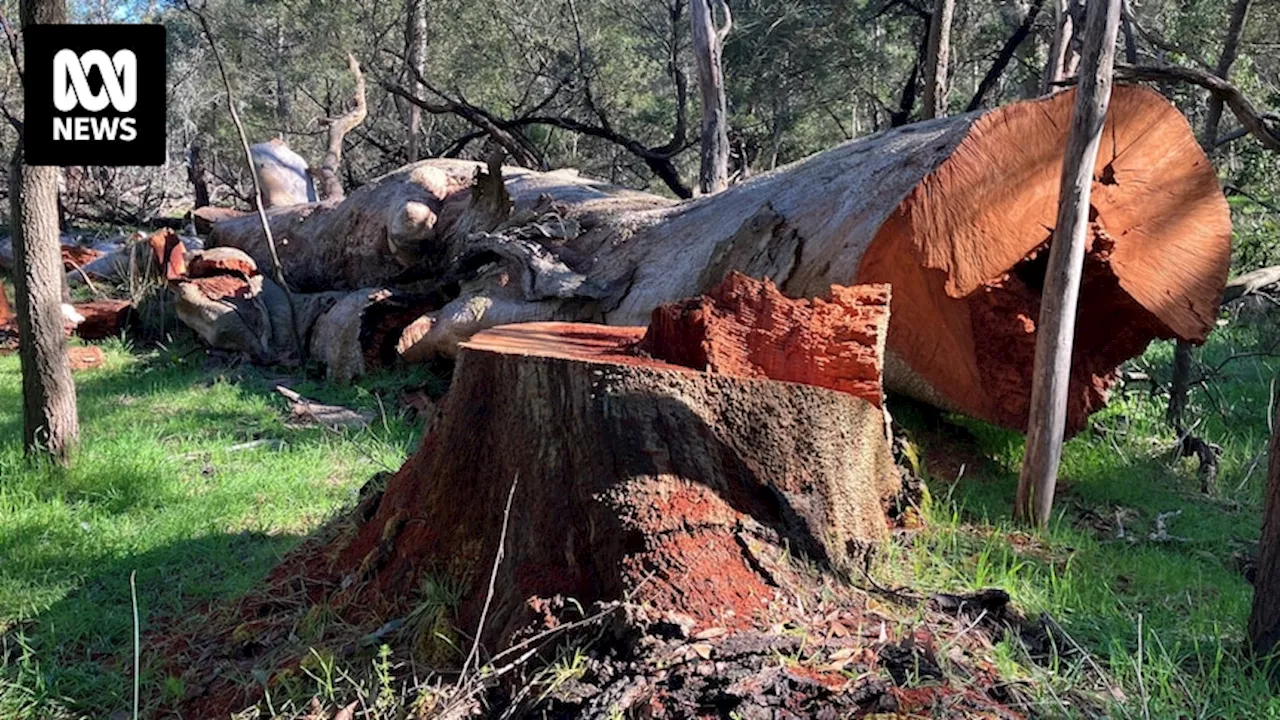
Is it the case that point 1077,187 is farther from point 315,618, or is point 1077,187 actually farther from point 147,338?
point 147,338

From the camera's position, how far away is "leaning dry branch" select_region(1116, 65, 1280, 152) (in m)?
4.24

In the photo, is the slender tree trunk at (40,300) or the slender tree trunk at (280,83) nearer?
the slender tree trunk at (40,300)

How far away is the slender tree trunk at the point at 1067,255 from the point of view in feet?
12.8

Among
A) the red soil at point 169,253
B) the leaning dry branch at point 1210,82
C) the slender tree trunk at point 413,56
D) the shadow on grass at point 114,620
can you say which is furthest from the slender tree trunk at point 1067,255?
the slender tree trunk at point 413,56

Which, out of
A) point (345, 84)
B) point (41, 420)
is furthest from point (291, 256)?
point (345, 84)

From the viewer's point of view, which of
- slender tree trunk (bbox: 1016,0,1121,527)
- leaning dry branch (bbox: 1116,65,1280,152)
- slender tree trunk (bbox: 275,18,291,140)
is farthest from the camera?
slender tree trunk (bbox: 275,18,291,140)

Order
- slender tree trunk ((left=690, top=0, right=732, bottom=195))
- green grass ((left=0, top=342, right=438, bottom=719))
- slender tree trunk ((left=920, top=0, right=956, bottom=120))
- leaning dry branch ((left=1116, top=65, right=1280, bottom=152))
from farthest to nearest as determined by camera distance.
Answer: slender tree trunk ((left=690, top=0, right=732, bottom=195)) → slender tree trunk ((left=920, top=0, right=956, bottom=120)) → leaning dry branch ((left=1116, top=65, right=1280, bottom=152)) → green grass ((left=0, top=342, right=438, bottom=719))

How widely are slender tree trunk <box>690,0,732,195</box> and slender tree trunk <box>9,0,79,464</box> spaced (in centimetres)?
639

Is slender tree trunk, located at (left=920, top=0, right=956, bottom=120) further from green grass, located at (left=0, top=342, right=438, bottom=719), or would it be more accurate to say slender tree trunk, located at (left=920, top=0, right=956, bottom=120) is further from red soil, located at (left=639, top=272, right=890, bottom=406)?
red soil, located at (left=639, top=272, right=890, bottom=406)

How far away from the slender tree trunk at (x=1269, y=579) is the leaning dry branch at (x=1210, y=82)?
2033 millimetres

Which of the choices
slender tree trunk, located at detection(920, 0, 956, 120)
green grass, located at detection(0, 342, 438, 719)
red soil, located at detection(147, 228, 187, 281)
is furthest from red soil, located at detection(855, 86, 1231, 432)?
red soil, located at detection(147, 228, 187, 281)

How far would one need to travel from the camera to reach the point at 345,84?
73.7ft

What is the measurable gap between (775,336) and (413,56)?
17.4 m

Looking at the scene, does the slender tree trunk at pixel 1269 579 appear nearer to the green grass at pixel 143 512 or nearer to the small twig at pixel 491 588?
the small twig at pixel 491 588
